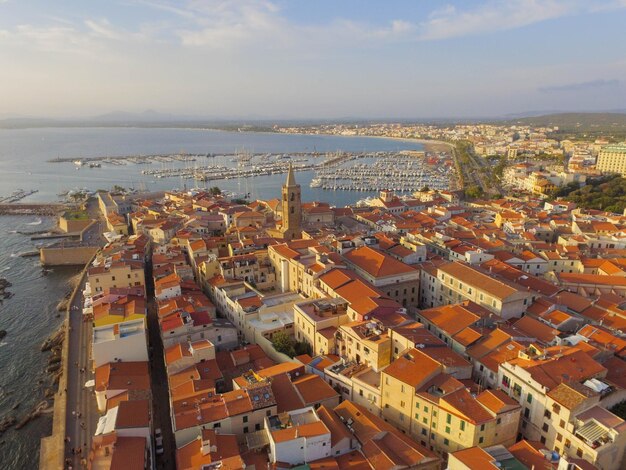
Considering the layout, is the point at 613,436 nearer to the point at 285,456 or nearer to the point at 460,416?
the point at 460,416

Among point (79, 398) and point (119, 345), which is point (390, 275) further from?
point (79, 398)

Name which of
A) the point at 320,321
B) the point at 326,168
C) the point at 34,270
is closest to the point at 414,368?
the point at 320,321

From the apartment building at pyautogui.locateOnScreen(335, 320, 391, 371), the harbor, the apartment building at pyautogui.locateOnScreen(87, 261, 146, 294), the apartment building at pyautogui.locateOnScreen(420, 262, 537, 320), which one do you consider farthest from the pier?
the apartment building at pyautogui.locateOnScreen(335, 320, 391, 371)

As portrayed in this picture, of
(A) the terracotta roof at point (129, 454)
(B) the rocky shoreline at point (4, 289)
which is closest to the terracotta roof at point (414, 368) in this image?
(A) the terracotta roof at point (129, 454)

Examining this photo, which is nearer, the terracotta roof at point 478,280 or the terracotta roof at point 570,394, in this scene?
the terracotta roof at point 570,394

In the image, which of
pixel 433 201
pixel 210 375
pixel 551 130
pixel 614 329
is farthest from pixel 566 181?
pixel 551 130

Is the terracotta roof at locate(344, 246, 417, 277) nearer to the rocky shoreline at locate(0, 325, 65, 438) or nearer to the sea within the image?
the rocky shoreline at locate(0, 325, 65, 438)

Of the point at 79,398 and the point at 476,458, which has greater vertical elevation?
the point at 476,458

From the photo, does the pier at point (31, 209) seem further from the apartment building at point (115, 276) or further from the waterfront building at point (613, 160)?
the waterfront building at point (613, 160)
